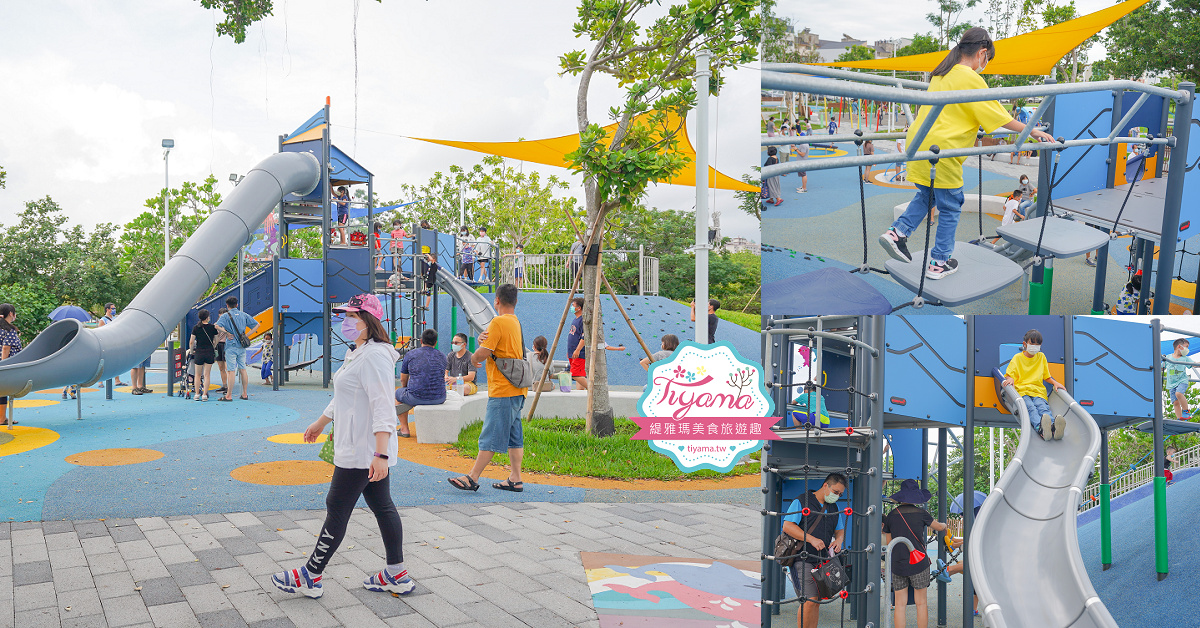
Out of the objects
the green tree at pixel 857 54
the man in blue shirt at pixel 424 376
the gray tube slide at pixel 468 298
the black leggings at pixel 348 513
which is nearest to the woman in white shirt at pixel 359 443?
the black leggings at pixel 348 513

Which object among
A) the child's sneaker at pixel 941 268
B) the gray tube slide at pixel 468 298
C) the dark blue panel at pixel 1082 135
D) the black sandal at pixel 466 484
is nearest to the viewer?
the dark blue panel at pixel 1082 135

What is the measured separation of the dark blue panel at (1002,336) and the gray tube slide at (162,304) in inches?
144

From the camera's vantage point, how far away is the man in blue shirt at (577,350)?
435 centimetres

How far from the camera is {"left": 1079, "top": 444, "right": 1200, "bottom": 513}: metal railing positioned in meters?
2.24

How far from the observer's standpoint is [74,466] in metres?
3.63

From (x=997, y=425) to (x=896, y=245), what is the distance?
2.09 ft

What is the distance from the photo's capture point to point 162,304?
3.93m

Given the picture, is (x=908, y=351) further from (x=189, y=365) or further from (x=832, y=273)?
(x=189, y=365)

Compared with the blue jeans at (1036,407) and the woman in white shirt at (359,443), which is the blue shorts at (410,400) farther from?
the blue jeans at (1036,407)

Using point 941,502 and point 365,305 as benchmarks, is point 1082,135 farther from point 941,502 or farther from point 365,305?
point 365,305

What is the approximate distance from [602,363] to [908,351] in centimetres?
236

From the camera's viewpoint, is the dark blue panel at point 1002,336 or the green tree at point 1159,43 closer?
the green tree at point 1159,43

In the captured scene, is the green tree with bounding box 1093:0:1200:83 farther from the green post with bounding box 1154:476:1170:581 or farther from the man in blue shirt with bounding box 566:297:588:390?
the man in blue shirt with bounding box 566:297:588:390

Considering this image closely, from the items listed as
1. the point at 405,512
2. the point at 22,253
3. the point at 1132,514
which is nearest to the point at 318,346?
the point at 405,512
